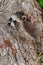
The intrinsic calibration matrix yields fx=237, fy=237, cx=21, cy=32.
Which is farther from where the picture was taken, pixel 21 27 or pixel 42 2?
pixel 42 2

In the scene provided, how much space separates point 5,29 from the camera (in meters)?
3.52

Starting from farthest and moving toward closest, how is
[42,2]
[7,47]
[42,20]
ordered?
[42,2]
[42,20]
[7,47]

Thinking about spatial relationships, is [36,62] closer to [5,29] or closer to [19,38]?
[19,38]

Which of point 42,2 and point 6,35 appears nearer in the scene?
point 6,35

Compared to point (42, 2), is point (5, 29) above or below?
above

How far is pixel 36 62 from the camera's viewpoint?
11.6 ft

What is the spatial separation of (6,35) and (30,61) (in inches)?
20.3

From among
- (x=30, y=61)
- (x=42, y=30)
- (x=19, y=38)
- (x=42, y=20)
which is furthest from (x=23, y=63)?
(x=42, y=20)

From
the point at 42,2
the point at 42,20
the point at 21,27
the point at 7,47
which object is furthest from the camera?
the point at 42,2

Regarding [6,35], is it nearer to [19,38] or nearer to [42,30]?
[19,38]

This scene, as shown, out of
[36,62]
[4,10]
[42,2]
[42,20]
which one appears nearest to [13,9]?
[4,10]

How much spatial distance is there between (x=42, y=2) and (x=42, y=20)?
230 cm

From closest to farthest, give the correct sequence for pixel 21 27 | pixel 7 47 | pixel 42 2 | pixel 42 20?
pixel 7 47 → pixel 21 27 → pixel 42 20 → pixel 42 2

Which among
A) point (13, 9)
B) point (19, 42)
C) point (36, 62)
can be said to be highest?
point (13, 9)
